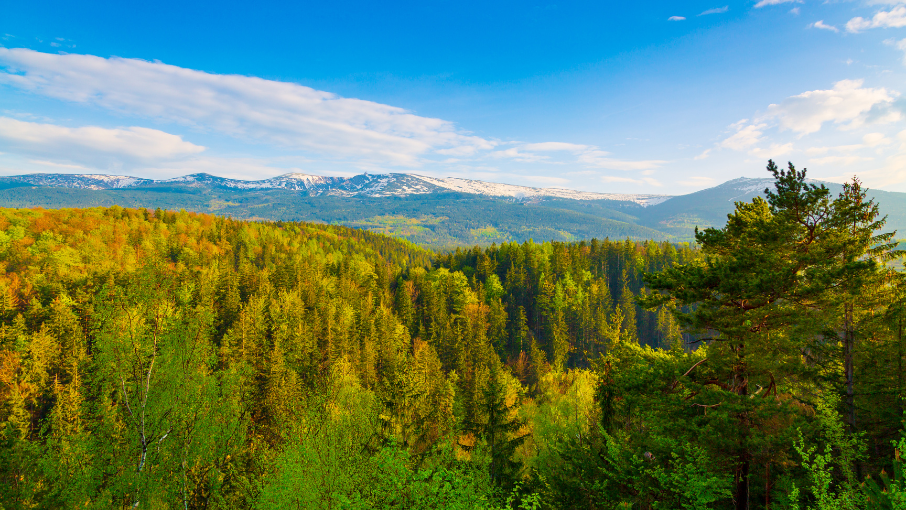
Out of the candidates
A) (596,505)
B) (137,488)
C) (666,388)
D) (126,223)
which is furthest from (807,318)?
(126,223)

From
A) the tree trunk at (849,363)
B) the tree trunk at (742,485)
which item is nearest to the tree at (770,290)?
the tree trunk at (742,485)

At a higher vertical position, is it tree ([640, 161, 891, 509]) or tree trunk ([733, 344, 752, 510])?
tree ([640, 161, 891, 509])

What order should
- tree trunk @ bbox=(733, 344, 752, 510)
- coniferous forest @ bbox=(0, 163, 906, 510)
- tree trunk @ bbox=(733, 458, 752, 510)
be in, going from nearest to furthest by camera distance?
coniferous forest @ bbox=(0, 163, 906, 510)
tree trunk @ bbox=(733, 344, 752, 510)
tree trunk @ bbox=(733, 458, 752, 510)

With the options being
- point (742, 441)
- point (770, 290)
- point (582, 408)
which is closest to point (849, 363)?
point (770, 290)

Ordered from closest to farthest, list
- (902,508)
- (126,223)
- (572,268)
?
(902,508) → (572,268) → (126,223)

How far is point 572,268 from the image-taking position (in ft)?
299

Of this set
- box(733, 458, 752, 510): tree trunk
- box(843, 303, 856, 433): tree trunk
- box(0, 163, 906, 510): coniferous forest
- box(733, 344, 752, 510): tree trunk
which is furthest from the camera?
box(843, 303, 856, 433): tree trunk

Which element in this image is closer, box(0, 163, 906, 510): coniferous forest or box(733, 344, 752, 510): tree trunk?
box(0, 163, 906, 510): coniferous forest

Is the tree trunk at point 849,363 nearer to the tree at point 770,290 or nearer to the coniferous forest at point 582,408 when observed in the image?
the coniferous forest at point 582,408

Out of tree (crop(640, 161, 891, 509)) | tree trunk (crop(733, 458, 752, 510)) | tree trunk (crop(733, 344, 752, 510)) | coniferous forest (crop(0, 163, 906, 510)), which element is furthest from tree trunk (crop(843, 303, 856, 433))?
tree trunk (crop(733, 458, 752, 510))

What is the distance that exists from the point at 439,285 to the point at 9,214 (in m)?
98.8

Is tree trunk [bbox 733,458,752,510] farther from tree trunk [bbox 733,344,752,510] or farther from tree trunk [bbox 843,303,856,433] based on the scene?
tree trunk [bbox 843,303,856,433]

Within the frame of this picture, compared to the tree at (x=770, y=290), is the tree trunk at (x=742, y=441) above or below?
below

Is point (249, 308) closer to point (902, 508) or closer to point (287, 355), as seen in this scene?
point (287, 355)
